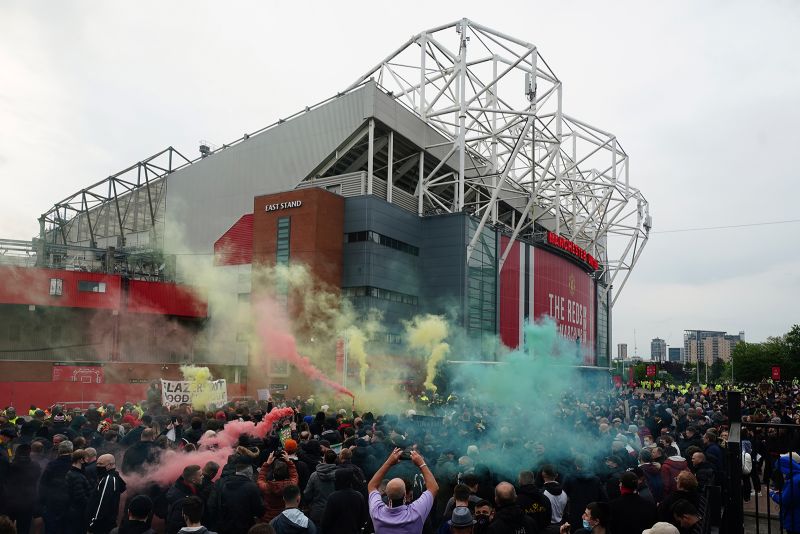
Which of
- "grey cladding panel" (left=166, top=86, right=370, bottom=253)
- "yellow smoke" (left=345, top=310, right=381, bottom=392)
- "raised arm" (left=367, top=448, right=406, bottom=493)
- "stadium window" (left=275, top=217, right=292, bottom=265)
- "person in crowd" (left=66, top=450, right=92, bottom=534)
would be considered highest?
"grey cladding panel" (left=166, top=86, right=370, bottom=253)

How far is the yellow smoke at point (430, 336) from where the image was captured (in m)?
32.8

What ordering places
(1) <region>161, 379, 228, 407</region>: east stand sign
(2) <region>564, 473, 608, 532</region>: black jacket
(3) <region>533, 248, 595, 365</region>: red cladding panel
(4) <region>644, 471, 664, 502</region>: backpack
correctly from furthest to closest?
(3) <region>533, 248, 595, 365</region>: red cladding panel
(1) <region>161, 379, 228, 407</region>: east stand sign
(4) <region>644, 471, 664, 502</region>: backpack
(2) <region>564, 473, 608, 532</region>: black jacket

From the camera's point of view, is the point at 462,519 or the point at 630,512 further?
the point at 630,512

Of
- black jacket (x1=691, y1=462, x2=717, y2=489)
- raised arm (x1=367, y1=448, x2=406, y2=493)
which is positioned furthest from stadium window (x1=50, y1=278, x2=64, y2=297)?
black jacket (x1=691, y1=462, x2=717, y2=489)

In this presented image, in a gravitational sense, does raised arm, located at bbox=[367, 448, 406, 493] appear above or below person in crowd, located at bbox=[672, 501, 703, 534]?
above

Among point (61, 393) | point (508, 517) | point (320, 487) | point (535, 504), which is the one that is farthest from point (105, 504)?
point (61, 393)

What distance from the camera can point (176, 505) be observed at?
19.6 ft

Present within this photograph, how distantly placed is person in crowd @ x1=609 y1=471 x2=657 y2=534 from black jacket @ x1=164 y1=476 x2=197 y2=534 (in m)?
4.19

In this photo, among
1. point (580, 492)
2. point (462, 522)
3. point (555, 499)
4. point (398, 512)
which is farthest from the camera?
point (580, 492)

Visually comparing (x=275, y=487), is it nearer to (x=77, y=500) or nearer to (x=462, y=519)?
(x=77, y=500)

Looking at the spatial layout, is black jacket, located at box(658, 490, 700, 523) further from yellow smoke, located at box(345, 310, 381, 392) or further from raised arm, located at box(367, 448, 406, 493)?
yellow smoke, located at box(345, 310, 381, 392)

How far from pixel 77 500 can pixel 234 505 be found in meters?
2.14

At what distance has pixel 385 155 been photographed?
141ft

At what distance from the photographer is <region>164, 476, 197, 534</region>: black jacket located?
19.4 ft
